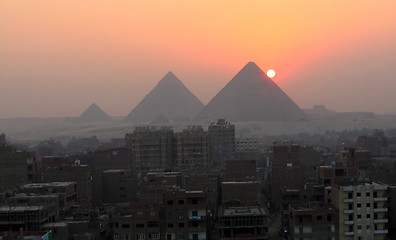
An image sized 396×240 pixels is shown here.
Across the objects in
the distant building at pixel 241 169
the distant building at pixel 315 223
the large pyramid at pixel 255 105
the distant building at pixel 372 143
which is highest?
the large pyramid at pixel 255 105

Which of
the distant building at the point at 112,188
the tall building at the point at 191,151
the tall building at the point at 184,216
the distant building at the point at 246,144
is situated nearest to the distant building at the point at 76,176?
the distant building at the point at 112,188

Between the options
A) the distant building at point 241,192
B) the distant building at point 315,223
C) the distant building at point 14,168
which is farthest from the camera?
the distant building at point 14,168

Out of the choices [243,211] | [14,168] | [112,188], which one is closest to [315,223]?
[243,211]

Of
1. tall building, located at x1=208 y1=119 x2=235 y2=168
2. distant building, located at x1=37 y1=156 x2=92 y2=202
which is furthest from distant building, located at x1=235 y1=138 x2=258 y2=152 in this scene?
distant building, located at x1=37 y1=156 x2=92 y2=202

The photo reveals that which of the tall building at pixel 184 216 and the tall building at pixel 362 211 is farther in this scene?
the tall building at pixel 362 211

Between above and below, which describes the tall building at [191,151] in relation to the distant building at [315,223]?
above

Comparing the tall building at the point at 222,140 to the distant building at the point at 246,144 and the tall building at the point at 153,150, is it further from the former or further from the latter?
the distant building at the point at 246,144
